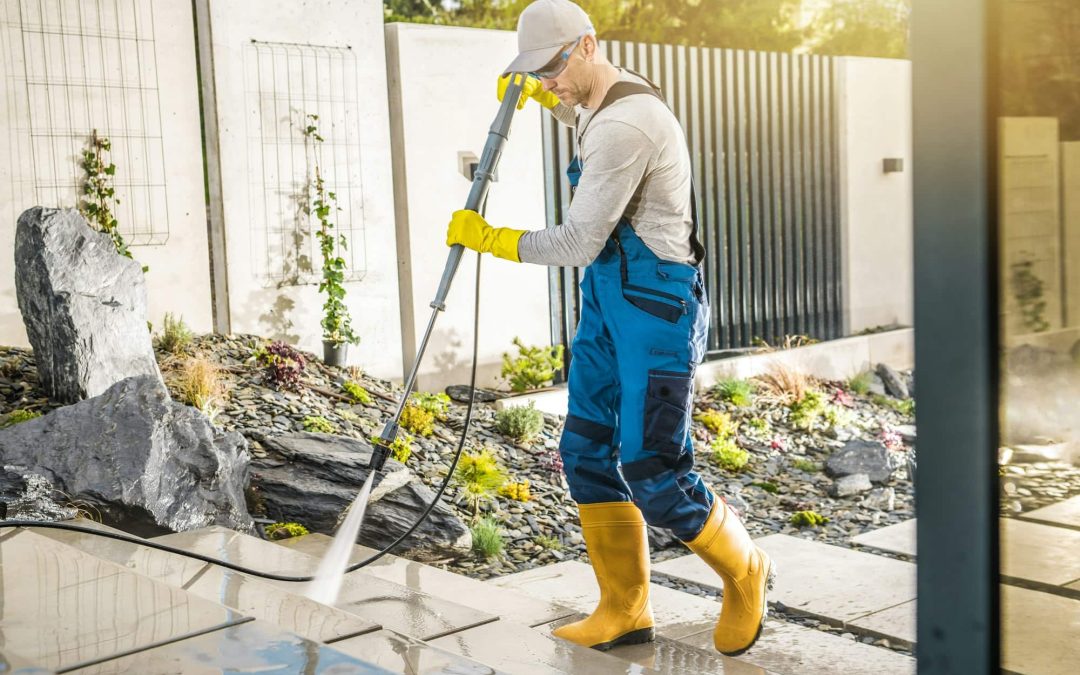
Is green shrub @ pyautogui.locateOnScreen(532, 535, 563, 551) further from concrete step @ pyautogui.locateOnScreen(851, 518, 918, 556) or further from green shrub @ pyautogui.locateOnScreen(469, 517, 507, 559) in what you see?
concrete step @ pyautogui.locateOnScreen(851, 518, 918, 556)

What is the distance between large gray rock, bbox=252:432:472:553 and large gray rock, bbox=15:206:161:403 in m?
1.25

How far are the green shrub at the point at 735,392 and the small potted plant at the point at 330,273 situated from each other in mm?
2798

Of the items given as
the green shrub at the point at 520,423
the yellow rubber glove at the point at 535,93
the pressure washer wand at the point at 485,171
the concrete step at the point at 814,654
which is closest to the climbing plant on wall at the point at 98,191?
the green shrub at the point at 520,423

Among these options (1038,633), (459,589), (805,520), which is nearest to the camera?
(1038,633)

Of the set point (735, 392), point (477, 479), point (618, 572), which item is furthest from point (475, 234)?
point (735, 392)

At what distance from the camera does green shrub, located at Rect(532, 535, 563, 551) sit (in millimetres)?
5078

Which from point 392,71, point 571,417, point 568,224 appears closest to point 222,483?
point 571,417

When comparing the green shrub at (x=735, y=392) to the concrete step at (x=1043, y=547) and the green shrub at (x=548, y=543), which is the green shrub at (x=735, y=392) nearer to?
the green shrub at (x=548, y=543)

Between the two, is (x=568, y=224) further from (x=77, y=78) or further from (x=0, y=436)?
(x=77, y=78)

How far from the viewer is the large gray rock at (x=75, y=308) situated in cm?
569

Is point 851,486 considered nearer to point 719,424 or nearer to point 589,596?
point 719,424

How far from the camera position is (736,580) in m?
3.30

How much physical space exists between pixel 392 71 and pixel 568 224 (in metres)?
5.50

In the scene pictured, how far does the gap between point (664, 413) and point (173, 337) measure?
4.73m
